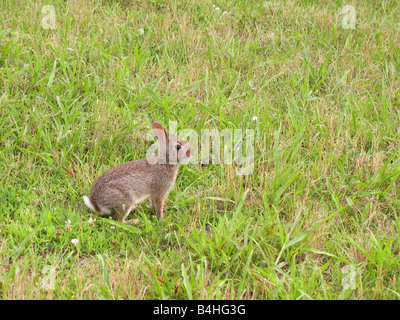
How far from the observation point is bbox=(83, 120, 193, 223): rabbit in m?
4.19

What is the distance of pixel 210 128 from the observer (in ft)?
18.0

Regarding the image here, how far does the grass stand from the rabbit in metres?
0.18

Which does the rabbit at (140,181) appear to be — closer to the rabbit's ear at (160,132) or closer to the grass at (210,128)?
the rabbit's ear at (160,132)

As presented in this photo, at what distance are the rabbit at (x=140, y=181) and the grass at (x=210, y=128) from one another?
178mm


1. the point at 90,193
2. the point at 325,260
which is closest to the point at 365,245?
the point at 325,260

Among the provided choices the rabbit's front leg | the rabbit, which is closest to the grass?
the rabbit's front leg

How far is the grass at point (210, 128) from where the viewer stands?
147 inches

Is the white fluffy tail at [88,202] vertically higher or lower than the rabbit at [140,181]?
lower

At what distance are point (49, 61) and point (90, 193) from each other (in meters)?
2.57

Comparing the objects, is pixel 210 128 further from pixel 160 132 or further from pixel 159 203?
pixel 159 203

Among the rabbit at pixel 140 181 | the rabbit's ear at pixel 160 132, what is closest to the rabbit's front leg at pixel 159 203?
the rabbit at pixel 140 181

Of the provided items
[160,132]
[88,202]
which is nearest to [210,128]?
[160,132]

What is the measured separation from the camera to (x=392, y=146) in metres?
5.25
